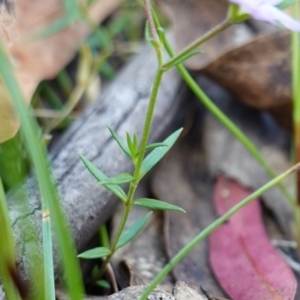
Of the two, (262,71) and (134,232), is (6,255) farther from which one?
(262,71)

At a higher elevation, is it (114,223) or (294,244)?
(114,223)

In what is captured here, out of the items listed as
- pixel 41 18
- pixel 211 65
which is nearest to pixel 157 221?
pixel 211 65

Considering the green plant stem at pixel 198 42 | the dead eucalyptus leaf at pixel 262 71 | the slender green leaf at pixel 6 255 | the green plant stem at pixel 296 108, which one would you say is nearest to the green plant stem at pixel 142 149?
the green plant stem at pixel 198 42

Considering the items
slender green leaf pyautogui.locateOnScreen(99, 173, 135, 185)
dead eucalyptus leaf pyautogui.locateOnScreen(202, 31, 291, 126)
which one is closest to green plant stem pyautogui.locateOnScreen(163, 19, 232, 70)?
slender green leaf pyautogui.locateOnScreen(99, 173, 135, 185)

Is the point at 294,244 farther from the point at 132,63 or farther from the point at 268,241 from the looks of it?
the point at 132,63

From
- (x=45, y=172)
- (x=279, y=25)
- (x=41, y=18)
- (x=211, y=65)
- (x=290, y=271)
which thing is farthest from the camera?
(x=41, y=18)

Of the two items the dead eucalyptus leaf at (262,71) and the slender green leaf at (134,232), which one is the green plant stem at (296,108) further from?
the slender green leaf at (134,232)
